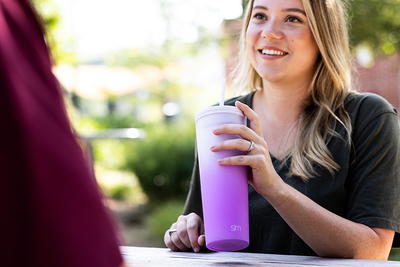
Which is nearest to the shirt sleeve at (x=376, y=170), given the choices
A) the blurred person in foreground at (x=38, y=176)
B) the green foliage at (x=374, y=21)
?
the blurred person in foreground at (x=38, y=176)

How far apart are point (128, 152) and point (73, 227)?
32.6 feet

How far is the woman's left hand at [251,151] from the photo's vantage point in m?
1.47

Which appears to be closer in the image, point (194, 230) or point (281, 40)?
point (194, 230)

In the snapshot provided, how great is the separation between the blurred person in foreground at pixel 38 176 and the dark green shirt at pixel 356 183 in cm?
124

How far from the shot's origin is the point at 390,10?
622 cm

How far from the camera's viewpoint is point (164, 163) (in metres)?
9.90

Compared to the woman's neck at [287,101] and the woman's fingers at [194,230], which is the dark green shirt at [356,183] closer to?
the woman's neck at [287,101]

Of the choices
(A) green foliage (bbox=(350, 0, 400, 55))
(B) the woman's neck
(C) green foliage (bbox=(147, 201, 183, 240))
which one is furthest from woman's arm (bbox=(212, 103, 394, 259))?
(C) green foliage (bbox=(147, 201, 183, 240))

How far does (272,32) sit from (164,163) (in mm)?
7837

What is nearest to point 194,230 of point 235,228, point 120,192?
point 235,228

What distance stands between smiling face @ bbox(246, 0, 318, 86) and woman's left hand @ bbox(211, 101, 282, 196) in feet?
2.13

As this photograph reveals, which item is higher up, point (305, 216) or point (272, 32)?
point (272, 32)

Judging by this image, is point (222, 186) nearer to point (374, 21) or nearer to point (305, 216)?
point (305, 216)

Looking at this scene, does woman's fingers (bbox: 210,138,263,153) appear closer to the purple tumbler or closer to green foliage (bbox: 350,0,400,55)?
the purple tumbler
